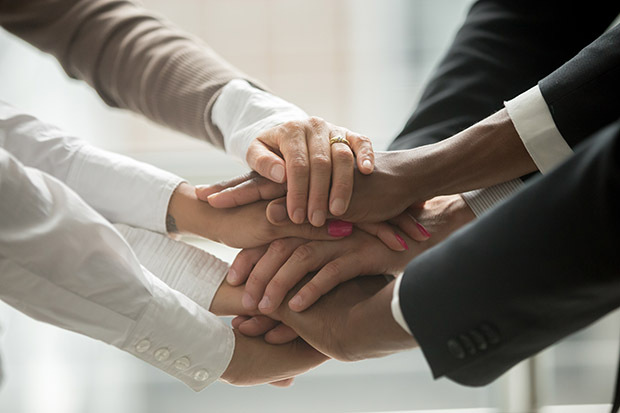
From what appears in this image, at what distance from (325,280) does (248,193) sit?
0.19m

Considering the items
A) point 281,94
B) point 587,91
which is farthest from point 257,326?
point 281,94

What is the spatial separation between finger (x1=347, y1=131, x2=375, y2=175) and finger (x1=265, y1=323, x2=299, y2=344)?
0.27m

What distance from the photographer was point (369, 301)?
0.91 meters

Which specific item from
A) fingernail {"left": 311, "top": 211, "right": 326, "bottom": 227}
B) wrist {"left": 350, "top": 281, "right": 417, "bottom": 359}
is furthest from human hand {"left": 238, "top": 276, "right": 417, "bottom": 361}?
fingernail {"left": 311, "top": 211, "right": 326, "bottom": 227}

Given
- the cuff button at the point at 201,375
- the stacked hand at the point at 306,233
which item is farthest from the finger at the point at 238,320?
the cuff button at the point at 201,375

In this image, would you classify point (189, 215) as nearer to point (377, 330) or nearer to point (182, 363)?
point (182, 363)

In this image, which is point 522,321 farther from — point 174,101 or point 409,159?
point 174,101

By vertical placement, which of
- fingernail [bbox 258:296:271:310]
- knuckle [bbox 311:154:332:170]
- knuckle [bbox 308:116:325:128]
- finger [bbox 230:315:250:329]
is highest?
knuckle [bbox 308:116:325:128]

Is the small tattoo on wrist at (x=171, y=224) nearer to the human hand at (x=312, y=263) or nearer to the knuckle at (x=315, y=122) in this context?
the human hand at (x=312, y=263)

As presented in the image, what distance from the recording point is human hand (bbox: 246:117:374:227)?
102cm

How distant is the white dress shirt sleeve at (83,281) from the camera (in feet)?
2.74

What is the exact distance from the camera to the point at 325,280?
3.33 feet

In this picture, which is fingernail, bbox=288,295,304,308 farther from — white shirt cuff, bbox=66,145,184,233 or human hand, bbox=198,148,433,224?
white shirt cuff, bbox=66,145,184,233

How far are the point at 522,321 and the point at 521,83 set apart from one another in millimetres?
710
